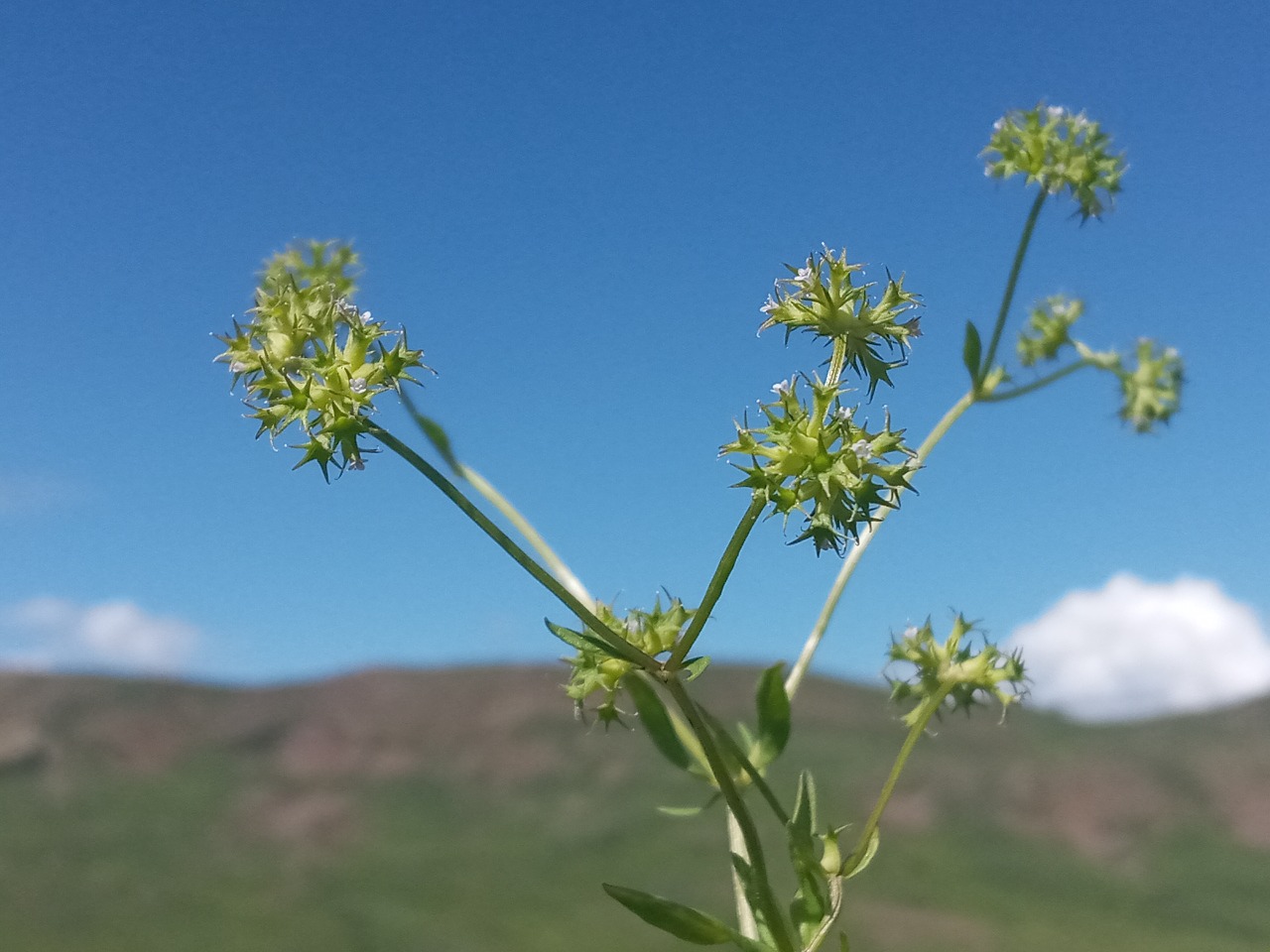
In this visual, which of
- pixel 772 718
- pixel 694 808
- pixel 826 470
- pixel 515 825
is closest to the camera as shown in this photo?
pixel 826 470

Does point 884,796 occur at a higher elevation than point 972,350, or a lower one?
lower

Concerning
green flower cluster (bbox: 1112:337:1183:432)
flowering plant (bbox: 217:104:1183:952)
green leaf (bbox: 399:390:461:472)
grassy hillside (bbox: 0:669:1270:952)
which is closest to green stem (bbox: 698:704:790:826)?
flowering plant (bbox: 217:104:1183:952)

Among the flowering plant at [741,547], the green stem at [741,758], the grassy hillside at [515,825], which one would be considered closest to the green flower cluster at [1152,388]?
the flowering plant at [741,547]

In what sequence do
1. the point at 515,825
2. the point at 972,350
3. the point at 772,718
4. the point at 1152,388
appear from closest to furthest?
the point at 772,718 → the point at 972,350 → the point at 1152,388 → the point at 515,825

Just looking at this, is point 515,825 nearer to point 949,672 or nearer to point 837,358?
point 949,672

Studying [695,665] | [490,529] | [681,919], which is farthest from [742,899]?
[490,529]

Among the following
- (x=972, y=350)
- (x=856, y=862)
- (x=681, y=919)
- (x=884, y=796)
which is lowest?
(x=681, y=919)

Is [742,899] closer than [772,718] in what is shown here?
Yes

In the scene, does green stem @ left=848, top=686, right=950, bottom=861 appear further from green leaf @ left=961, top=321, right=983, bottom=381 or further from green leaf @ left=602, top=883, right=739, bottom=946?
green leaf @ left=961, top=321, right=983, bottom=381
